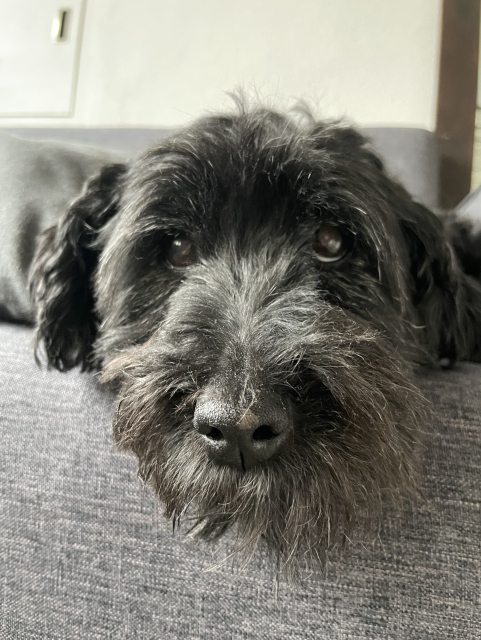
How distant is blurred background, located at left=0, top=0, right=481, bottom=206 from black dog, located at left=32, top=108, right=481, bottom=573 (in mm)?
1391

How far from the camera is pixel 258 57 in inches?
122

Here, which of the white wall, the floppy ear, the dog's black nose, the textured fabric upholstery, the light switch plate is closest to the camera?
the dog's black nose

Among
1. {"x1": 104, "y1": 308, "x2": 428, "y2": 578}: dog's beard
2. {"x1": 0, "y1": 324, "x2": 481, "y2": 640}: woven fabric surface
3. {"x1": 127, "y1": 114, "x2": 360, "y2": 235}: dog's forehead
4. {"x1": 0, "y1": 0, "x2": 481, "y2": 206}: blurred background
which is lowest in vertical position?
{"x1": 0, "y1": 324, "x2": 481, "y2": 640}: woven fabric surface

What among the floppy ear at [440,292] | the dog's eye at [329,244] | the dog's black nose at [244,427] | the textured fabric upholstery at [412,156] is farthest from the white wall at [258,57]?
the dog's black nose at [244,427]

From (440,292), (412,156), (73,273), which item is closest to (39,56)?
(412,156)

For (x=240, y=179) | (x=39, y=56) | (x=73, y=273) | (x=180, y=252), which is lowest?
(x=73, y=273)

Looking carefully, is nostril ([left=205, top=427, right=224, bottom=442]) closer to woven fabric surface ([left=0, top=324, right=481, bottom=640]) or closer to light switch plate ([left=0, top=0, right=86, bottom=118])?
woven fabric surface ([left=0, top=324, right=481, bottom=640])

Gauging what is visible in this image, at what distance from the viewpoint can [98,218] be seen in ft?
4.58

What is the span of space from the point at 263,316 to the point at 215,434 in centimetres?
30

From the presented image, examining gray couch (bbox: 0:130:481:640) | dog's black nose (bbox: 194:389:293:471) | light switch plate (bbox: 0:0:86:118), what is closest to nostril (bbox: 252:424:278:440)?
dog's black nose (bbox: 194:389:293:471)

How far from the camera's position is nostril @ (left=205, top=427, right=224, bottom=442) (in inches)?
28.9

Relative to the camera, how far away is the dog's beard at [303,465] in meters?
0.76

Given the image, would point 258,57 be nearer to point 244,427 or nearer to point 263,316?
point 263,316

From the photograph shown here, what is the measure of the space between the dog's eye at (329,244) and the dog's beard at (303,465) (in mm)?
337
